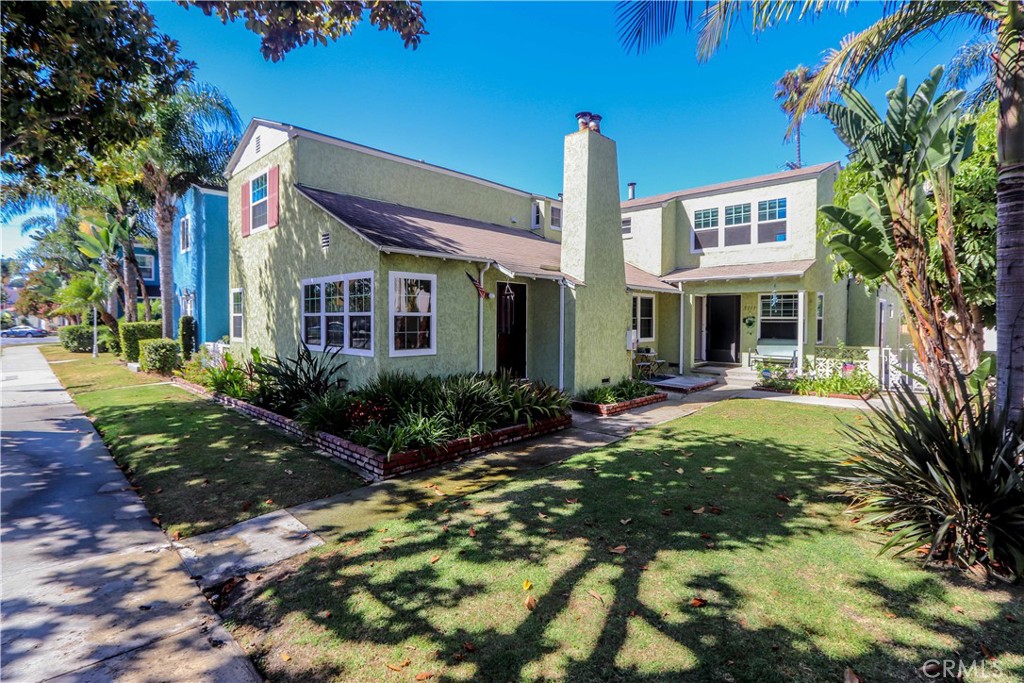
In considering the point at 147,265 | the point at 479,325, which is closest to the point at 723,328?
the point at 479,325

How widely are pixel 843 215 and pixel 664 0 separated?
12.8 feet

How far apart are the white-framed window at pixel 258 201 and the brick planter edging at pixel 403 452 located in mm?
6397

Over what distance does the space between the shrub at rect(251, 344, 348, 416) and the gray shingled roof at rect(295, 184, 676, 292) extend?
9.80ft

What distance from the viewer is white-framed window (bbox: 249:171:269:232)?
1345cm

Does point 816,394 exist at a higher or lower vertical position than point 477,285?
lower

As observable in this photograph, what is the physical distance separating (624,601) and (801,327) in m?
13.3

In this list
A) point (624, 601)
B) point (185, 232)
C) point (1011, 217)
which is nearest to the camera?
point (624, 601)

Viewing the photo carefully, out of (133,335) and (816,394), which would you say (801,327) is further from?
(133,335)

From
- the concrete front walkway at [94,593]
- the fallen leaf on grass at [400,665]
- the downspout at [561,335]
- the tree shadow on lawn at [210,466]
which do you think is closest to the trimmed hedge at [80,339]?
the tree shadow on lawn at [210,466]

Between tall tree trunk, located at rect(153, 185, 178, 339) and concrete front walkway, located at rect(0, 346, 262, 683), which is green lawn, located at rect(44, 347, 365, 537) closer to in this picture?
concrete front walkway, located at rect(0, 346, 262, 683)

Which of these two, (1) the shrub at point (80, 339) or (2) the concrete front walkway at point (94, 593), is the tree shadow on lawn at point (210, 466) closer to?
(2) the concrete front walkway at point (94, 593)

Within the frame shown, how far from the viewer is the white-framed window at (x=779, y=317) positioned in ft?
52.9

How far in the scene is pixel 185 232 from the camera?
21766 millimetres

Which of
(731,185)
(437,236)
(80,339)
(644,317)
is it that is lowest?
(80,339)
